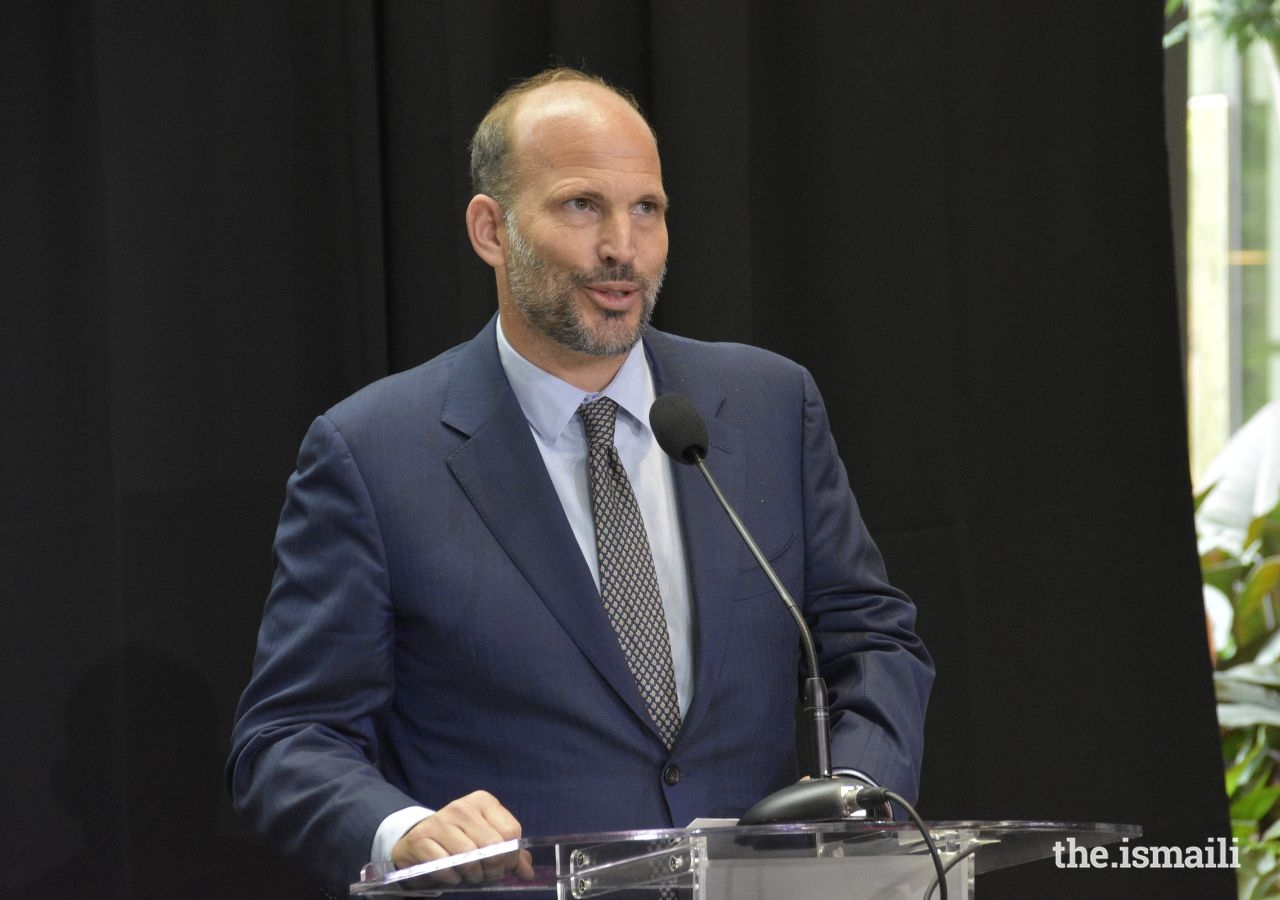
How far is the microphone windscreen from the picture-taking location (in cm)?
165

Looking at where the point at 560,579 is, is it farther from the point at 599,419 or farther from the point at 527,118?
the point at 527,118

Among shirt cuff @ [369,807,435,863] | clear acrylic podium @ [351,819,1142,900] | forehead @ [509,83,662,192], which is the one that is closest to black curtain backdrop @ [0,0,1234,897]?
forehead @ [509,83,662,192]

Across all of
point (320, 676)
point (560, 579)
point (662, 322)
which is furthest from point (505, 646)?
point (662, 322)

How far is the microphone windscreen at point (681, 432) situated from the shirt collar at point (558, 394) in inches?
12.3

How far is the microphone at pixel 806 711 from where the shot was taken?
129 centimetres

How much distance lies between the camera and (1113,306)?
291cm

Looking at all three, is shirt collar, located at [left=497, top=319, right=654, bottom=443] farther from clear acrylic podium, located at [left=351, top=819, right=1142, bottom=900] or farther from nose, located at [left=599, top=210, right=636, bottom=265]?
clear acrylic podium, located at [left=351, top=819, right=1142, bottom=900]

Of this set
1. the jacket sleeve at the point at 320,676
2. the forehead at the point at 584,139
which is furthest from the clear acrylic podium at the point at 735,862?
the forehead at the point at 584,139

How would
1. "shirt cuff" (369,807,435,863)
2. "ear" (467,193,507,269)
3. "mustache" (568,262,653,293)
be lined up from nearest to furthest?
"shirt cuff" (369,807,435,863) < "mustache" (568,262,653,293) < "ear" (467,193,507,269)

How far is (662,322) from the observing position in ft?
9.15

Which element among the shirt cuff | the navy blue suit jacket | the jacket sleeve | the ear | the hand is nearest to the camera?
the hand

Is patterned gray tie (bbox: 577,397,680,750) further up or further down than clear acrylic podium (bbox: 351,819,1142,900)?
further up

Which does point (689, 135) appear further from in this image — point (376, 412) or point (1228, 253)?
point (1228, 253)

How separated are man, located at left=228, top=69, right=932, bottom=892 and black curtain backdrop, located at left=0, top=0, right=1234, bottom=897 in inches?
24.6
